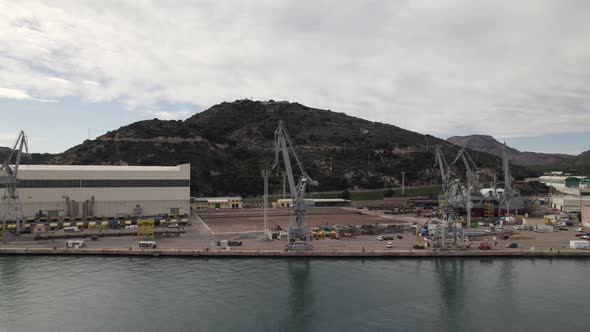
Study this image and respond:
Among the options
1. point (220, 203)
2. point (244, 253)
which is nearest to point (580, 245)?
point (244, 253)

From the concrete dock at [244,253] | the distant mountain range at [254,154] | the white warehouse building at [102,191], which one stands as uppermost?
the distant mountain range at [254,154]

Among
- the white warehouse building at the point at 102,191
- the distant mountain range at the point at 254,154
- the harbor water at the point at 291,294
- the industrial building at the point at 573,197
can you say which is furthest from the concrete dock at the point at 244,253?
the distant mountain range at the point at 254,154

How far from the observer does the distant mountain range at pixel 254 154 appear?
10390 centimetres

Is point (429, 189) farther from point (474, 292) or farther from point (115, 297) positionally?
point (115, 297)

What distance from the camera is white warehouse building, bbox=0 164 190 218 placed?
2120 inches

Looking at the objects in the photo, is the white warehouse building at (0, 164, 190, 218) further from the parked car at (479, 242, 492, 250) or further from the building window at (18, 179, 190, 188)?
the parked car at (479, 242, 492, 250)

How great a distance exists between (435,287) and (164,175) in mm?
40933

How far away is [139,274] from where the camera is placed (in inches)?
1334

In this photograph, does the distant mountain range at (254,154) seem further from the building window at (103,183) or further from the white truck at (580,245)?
the white truck at (580,245)

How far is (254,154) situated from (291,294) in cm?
9901

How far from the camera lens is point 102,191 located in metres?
56.7

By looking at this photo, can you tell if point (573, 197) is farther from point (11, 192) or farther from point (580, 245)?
point (11, 192)

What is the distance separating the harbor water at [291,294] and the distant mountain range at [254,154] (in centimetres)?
6005

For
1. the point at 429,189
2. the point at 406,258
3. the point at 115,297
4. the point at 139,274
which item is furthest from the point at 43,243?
the point at 429,189
